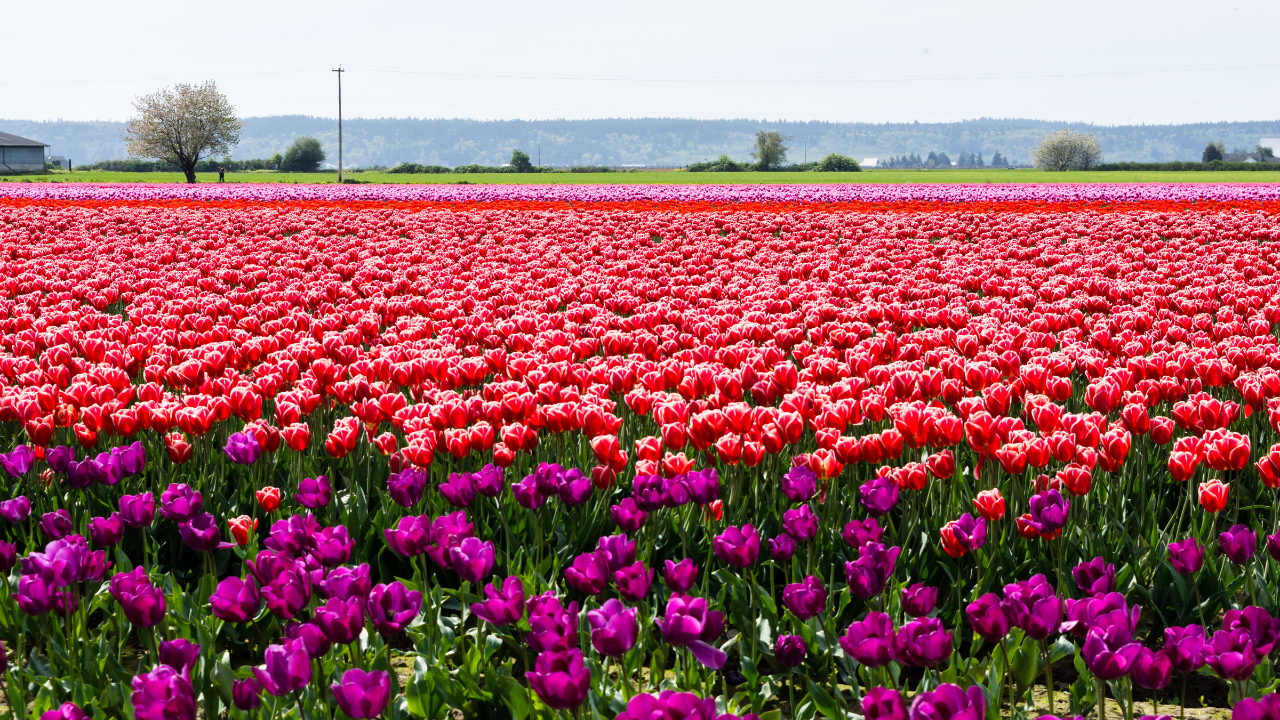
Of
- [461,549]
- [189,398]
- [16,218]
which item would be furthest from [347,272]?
[16,218]

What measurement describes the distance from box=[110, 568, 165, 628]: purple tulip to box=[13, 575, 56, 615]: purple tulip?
0.11 ft

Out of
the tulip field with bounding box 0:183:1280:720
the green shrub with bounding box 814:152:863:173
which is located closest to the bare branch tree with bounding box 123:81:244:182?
the green shrub with bounding box 814:152:863:173

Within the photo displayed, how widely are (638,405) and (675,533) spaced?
840 millimetres

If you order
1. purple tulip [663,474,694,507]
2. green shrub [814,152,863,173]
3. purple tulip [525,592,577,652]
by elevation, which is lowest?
purple tulip [525,592,577,652]

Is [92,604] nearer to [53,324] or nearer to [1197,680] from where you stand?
[1197,680]

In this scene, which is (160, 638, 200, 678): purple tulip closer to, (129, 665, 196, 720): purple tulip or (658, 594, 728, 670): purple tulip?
(129, 665, 196, 720): purple tulip

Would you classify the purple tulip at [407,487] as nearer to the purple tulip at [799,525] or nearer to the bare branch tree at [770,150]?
the purple tulip at [799,525]

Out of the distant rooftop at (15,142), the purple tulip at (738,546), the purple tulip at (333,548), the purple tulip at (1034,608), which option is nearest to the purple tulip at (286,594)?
the purple tulip at (333,548)

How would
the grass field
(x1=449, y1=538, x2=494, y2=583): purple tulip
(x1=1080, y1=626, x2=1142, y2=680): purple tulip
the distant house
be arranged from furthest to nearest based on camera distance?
1. the distant house
2. the grass field
3. (x1=449, y1=538, x2=494, y2=583): purple tulip
4. (x1=1080, y1=626, x2=1142, y2=680): purple tulip

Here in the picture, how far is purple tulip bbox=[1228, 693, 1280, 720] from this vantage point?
1773 mm

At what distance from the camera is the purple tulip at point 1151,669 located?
2049 millimetres

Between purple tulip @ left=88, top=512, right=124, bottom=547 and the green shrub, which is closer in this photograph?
purple tulip @ left=88, top=512, right=124, bottom=547

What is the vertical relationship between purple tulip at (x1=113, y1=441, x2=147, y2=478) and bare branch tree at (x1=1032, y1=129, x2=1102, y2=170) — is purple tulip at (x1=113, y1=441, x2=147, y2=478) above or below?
below

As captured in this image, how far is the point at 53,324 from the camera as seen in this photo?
718 centimetres
